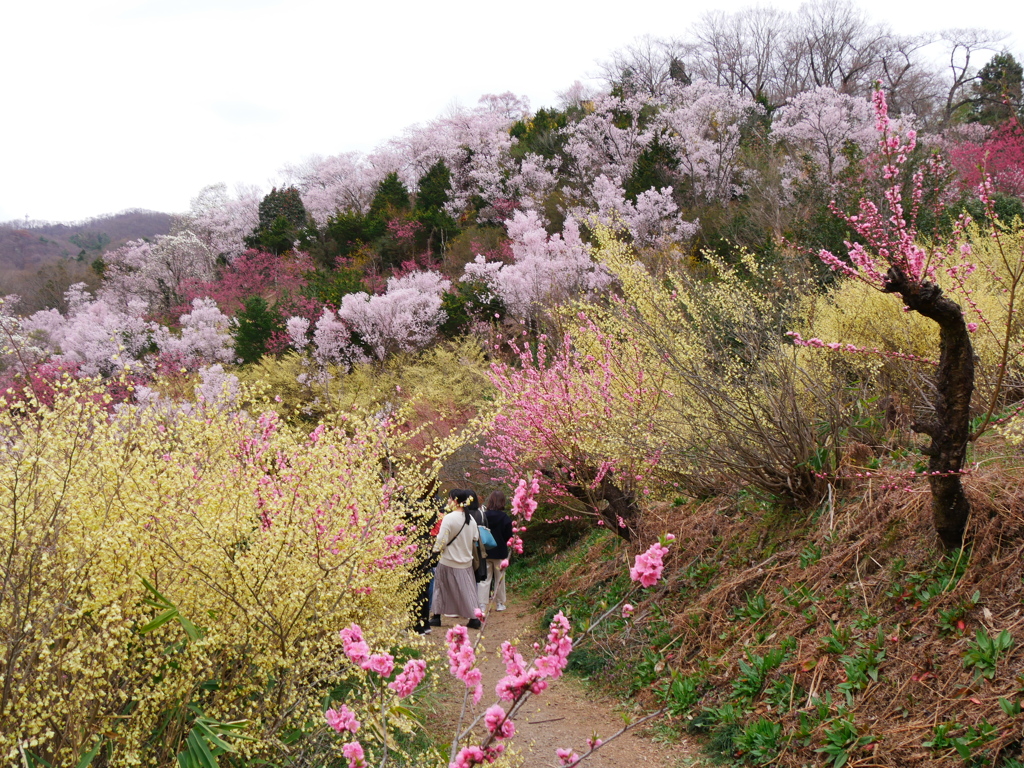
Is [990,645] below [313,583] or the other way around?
below

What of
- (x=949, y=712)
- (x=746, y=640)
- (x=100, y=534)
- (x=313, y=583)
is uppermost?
(x=100, y=534)

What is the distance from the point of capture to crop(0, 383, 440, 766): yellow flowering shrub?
7.15 feet

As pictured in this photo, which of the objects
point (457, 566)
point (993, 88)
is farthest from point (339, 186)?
point (457, 566)

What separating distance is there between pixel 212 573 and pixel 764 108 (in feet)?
90.0

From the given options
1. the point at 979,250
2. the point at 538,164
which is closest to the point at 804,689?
the point at 979,250

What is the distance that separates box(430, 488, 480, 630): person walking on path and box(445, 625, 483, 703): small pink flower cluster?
13.7 ft

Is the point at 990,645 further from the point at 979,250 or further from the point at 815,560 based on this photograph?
the point at 979,250

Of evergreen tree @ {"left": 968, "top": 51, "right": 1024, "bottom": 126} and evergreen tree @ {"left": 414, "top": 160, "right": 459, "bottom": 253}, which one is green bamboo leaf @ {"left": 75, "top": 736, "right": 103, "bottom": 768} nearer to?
evergreen tree @ {"left": 414, "top": 160, "right": 459, "bottom": 253}

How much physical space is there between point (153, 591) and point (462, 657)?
124 centimetres

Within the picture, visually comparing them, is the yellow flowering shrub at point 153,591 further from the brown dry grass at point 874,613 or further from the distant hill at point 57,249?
the distant hill at point 57,249

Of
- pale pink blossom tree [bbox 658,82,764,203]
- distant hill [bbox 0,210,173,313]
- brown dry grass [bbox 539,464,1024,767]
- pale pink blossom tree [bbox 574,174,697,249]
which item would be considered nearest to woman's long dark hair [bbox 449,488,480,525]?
brown dry grass [bbox 539,464,1024,767]

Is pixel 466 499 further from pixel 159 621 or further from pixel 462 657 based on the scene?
pixel 462 657

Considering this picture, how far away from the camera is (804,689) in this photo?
3.71 meters

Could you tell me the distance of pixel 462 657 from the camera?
2074 mm
